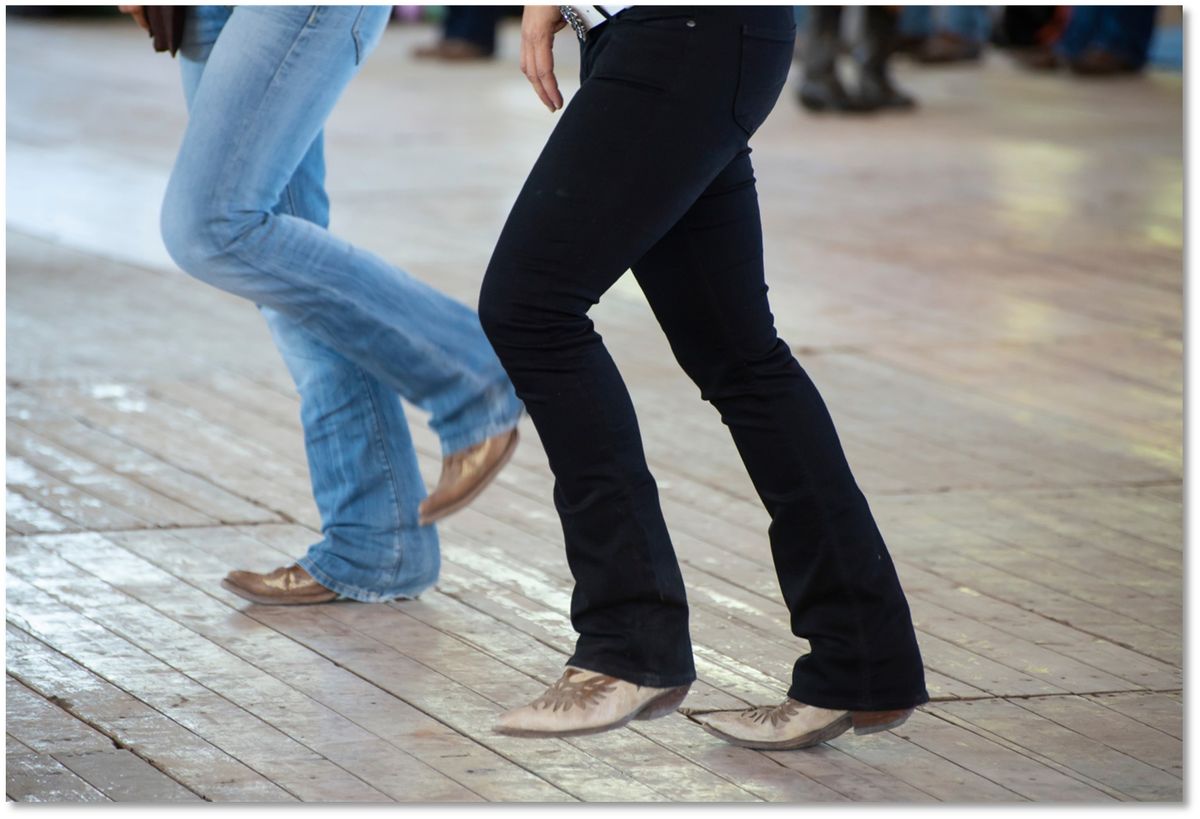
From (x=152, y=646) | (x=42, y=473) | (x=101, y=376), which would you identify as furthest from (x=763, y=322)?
(x=101, y=376)

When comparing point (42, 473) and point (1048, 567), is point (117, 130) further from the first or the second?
point (1048, 567)

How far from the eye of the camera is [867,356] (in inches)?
214

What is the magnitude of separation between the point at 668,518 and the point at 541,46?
155cm

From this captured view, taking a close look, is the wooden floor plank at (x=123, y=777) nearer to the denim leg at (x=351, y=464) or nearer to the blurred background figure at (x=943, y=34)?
the denim leg at (x=351, y=464)

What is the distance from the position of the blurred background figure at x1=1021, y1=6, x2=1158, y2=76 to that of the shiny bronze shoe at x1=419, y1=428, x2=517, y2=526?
441 inches

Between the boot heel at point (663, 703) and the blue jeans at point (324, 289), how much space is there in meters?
0.67

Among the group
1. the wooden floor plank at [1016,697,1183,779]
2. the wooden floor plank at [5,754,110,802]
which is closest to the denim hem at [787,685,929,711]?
the wooden floor plank at [1016,697,1183,779]

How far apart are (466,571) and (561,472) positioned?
1064 mm

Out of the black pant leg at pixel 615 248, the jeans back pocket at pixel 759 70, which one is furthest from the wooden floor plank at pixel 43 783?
the jeans back pocket at pixel 759 70

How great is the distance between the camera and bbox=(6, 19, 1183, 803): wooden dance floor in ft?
8.33

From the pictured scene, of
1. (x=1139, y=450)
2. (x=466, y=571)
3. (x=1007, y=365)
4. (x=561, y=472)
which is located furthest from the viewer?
(x=1007, y=365)

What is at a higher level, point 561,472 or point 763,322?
point 763,322

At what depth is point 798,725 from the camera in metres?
2.55

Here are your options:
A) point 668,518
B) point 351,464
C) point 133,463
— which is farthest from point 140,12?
point 668,518
